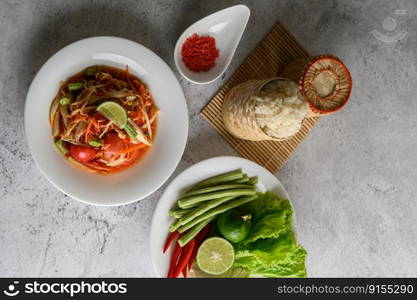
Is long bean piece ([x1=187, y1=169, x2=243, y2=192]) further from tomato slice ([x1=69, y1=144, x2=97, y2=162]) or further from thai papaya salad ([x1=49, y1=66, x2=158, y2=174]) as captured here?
tomato slice ([x1=69, y1=144, x2=97, y2=162])

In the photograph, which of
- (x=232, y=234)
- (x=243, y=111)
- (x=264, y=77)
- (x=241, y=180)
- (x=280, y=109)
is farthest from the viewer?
(x=264, y=77)

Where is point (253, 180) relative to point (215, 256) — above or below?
above

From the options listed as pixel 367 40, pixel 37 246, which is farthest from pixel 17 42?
pixel 367 40

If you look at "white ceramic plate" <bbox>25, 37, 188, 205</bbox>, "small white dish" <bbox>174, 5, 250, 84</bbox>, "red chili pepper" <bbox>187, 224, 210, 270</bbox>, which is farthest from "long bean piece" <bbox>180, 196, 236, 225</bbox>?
"small white dish" <bbox>174, 5, 250, 84</bbox>

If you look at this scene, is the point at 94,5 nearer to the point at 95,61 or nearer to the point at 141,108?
the point at 95,61

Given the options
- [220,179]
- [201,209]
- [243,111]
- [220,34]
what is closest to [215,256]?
[201,209]

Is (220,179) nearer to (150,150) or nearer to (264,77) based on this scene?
(150,150)
